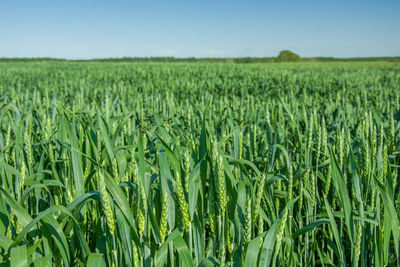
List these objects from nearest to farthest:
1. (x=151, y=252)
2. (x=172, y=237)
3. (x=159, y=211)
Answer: (x=172, y=237), (x=151, y=252), (x=159, y=211)

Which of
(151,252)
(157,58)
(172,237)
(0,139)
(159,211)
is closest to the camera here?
(172,237)

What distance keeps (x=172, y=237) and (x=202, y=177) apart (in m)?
0.23

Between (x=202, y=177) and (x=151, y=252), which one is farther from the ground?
(x=202, y=177)

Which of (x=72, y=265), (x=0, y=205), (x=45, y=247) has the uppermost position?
(x=0, y=205)

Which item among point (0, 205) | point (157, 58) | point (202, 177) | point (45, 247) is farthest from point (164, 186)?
point (157, 58)

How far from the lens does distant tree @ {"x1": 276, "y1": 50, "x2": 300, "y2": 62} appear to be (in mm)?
53750

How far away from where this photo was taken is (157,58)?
58.8m

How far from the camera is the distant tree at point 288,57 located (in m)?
53.8

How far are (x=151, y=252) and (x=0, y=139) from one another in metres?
1.56

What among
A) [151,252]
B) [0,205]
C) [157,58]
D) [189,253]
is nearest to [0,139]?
[0,205]

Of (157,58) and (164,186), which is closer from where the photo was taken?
(164,186)

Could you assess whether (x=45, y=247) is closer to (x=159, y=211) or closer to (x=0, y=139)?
(x=159, y=211)

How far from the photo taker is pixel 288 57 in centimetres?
5406

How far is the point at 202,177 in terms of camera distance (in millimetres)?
1079
